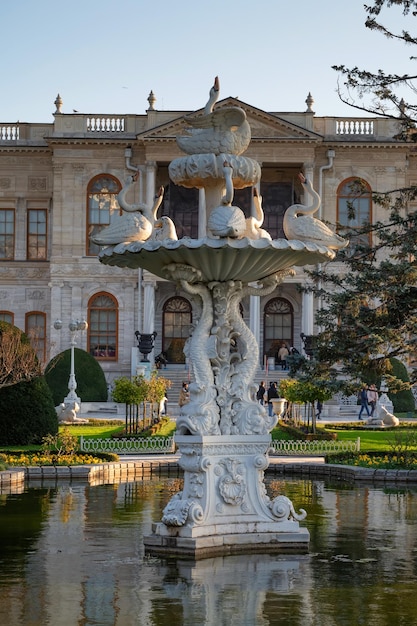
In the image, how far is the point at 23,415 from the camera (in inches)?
872

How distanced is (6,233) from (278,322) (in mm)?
11188

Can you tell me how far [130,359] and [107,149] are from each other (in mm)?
7957

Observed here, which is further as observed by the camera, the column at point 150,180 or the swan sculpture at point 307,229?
the column at point 150,180

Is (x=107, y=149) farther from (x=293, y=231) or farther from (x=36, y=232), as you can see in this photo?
(x=293, y=231)

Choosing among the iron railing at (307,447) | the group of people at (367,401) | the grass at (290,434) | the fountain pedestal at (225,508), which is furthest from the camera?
the group of people at (367,401)

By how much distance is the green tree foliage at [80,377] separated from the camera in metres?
34.7

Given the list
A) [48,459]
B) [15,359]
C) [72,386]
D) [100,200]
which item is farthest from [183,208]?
[48,459]

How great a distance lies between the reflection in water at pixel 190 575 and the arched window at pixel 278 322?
32.2 m

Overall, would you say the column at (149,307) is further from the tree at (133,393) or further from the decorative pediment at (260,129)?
the tree at (133,393)

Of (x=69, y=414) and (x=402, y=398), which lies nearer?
(x=69, y=414)

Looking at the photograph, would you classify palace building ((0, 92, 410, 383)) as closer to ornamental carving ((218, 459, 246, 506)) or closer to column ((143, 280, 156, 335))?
column ((143, 280, 156, 335))

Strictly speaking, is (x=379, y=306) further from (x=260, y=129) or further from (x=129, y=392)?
(x=260, y=129)

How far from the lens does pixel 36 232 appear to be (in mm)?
45250

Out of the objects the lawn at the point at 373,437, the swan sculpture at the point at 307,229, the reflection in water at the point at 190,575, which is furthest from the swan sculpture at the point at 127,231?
the lawn at the point at 373,437
